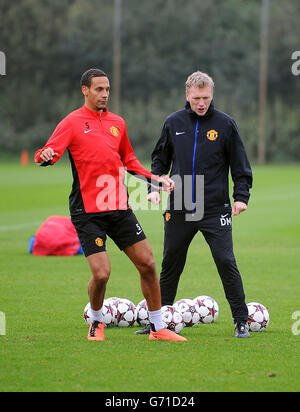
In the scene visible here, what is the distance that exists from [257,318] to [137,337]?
121 cm

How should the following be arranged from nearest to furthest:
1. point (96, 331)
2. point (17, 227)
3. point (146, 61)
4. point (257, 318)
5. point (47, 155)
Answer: point (47, 155) < point (96, 331) < point (257, 318) < point (17, 227) < point (146, 61)

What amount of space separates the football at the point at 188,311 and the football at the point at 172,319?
0.93 feet

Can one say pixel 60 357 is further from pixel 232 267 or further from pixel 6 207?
pixel 6 207

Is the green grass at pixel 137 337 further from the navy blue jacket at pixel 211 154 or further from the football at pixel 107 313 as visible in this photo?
the navy blue jacket at pixel 211 154

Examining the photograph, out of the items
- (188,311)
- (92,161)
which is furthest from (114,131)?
(188,311)

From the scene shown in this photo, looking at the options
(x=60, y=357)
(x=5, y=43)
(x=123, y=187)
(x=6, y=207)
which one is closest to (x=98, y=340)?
(x=60, y=357)

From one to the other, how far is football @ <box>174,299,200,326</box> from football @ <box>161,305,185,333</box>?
283 millimetres

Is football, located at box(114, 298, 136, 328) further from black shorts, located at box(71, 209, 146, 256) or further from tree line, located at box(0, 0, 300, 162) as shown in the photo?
tree line, located at box(0, 0, 300, 162)

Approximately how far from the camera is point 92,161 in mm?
7398

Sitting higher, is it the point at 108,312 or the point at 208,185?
the point at 208,185

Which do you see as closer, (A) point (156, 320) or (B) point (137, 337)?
(A) point (156, 320)

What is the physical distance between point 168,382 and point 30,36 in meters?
59.7

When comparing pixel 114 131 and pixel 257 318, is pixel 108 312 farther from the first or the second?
pixel 114 131
